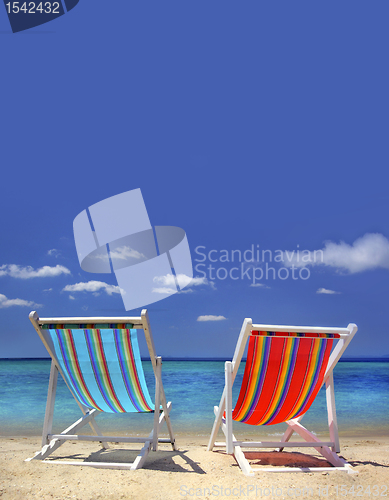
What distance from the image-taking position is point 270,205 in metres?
23.8

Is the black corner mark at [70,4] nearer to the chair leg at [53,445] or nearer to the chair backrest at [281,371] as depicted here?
the chair leg at [53,445]

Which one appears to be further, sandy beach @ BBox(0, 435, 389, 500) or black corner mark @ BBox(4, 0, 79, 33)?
black corner mark @ BBox(4, 0, 79, 33)

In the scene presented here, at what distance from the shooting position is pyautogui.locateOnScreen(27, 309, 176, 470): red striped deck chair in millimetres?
2377

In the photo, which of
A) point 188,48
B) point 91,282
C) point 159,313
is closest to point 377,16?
point 188,48

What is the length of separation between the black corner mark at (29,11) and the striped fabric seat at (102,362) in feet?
20.1

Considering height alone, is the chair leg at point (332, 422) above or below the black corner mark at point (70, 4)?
below

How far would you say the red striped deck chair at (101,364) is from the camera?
2377 millimetres

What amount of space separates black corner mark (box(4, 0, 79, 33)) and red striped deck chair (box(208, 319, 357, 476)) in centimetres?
667

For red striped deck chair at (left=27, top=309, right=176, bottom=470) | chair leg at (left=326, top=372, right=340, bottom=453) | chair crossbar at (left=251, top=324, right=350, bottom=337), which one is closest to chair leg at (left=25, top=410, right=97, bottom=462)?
red striped deck chair at (left=27, top=309, right=176, bottom=470)

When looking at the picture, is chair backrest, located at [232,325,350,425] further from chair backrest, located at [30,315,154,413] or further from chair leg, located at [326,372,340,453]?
chair backrest, located at [30,315,154,413]

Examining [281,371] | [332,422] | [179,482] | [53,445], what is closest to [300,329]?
[281,371]

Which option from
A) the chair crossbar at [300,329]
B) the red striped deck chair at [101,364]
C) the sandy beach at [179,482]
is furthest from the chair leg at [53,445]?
the chair crossbar at [300,329]

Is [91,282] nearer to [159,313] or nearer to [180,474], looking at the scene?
[159,313]

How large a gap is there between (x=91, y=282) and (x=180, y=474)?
3771cm
